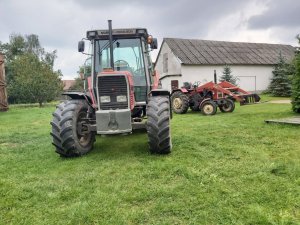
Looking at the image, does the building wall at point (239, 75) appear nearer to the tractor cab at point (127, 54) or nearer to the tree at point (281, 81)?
the tree at point (281, 81)

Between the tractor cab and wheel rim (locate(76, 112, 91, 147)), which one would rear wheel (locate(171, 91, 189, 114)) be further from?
wheel rim (locate(76, 112, 91, 147))

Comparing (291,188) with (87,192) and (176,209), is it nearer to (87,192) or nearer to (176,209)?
(176,209)

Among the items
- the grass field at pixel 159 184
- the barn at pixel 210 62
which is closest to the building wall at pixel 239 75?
the barn at pixel 210 62

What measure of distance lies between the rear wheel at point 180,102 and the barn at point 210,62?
11098mm

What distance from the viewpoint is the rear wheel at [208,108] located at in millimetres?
12367

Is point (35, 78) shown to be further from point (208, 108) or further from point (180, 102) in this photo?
point (208, 108)

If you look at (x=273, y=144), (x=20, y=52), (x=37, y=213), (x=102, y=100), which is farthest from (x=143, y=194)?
(x=20, y=52)

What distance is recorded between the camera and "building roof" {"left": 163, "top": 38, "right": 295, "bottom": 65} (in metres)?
25.5

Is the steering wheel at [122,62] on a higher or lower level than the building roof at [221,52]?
lower

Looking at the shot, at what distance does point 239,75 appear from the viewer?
2664 cm

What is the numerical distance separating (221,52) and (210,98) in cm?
1561

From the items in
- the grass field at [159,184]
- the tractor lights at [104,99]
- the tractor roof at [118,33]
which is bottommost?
the grass field at [159,184]

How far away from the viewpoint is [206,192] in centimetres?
380

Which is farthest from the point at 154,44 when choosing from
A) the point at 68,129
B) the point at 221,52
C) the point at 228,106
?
the point at 221,52
